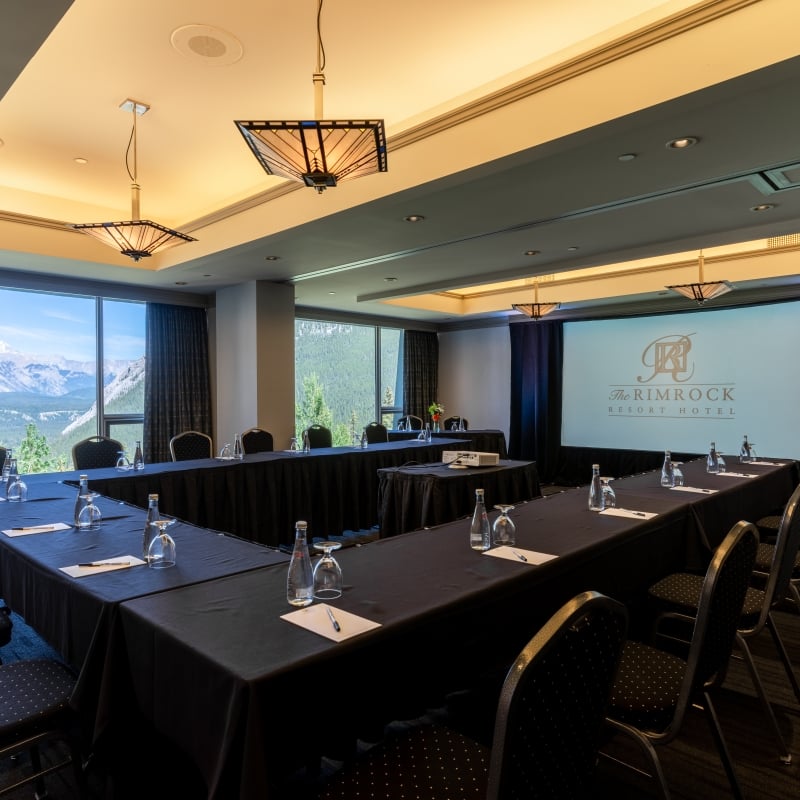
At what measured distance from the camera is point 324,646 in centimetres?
141

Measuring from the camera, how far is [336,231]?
4.82m

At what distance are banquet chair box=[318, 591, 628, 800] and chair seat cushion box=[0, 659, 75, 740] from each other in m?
0.89

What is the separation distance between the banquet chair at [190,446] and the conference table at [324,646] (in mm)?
3797

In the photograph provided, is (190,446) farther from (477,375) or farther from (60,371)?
(477,375)

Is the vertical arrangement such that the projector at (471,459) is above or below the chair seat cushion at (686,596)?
above

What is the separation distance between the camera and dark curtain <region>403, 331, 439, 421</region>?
34.7 feet

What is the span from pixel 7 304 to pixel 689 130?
6.75 metres

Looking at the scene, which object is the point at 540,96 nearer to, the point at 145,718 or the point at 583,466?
the point at 145,718

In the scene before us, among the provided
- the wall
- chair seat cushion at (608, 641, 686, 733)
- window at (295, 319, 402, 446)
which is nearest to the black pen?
chair seat cushion at (608, 641, 686, 733)

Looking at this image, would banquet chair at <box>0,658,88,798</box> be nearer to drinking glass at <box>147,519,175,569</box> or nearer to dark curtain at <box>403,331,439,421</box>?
drinking glass at <box>147,519,175,569</box>

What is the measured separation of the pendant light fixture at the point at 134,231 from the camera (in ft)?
12.8

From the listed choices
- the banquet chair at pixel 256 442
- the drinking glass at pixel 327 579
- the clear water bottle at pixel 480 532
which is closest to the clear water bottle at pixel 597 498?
the clear water bottle at pixel 480 532

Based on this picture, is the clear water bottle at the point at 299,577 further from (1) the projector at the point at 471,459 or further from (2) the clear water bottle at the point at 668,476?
(1) the projector at the point at 471,459

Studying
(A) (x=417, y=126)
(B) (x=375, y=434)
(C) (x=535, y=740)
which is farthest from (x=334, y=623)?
(B) (x=375, y=434)
